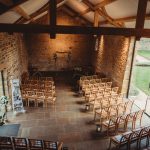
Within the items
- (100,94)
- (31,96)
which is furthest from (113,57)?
(31,96)

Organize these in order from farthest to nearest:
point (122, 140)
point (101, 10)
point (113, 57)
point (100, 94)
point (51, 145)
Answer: point (113, 57) → point (100, 94) → point (101, 10) → point (122, 140) → point (51, 145)

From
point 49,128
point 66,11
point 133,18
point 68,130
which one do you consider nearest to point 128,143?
point 68,130

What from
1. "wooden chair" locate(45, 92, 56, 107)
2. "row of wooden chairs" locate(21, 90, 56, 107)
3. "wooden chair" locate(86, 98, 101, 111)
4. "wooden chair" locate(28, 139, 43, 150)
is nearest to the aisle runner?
"row of wooden chairs" locate(21, 90, 56, 107)

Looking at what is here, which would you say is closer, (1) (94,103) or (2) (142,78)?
(1) (94,103)

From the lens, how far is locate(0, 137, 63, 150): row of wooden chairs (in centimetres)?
510

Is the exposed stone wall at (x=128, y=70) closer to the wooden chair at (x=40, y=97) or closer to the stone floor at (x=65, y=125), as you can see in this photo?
the stone floor at (x=65, y=125)

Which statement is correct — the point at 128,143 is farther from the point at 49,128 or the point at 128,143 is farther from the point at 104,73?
the point at 104,73

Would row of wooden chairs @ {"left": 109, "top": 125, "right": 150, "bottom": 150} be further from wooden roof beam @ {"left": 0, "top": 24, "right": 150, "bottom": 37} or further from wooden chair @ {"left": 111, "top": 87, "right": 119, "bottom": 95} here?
wooden chair @ {"left": 111, "top": 87, "right": 119, "bottom": 95}

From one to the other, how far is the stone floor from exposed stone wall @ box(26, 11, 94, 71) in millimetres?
6061

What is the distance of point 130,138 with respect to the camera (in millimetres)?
5848

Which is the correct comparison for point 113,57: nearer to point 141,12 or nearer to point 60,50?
point 60,50

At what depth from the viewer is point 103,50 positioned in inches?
504

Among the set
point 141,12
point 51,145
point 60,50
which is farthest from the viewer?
point 60,50

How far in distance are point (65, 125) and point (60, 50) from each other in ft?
27.7
